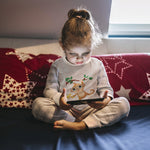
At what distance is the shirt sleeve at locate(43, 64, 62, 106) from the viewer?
0.97 meters

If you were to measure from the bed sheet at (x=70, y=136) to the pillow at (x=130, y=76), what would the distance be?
0.18 m

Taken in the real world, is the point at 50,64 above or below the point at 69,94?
above

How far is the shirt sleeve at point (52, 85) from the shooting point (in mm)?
972

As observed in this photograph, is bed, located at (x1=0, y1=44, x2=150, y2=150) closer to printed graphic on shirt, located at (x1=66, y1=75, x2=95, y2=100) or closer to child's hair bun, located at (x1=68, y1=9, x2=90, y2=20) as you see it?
printed graphic on shirt, located at (x1=66, y1=75, x2=95, y2=100)

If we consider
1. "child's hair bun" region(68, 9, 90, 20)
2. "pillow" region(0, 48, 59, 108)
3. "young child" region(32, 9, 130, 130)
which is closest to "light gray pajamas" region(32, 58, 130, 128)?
"young child" region(32, 9, 130, 130)

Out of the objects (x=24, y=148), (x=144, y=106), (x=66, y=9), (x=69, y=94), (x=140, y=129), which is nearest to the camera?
(x=24, y=148)

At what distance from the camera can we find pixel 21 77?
1096mm

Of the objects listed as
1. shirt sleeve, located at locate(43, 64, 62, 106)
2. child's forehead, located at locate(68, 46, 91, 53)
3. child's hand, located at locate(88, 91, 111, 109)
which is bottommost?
child's hand, located at locate(88, 91, 111, 109)

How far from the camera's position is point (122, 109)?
0.92 m

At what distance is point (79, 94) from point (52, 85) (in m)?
0.15

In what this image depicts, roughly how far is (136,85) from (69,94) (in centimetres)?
44

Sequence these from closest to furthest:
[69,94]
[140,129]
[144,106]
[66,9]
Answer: [140,129] → [69,94] → [144,106] → [66,9]

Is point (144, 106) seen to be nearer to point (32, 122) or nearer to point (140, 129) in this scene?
point (140, 129)

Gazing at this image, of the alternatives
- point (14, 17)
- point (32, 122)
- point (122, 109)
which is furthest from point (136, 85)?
point (14, 17)
